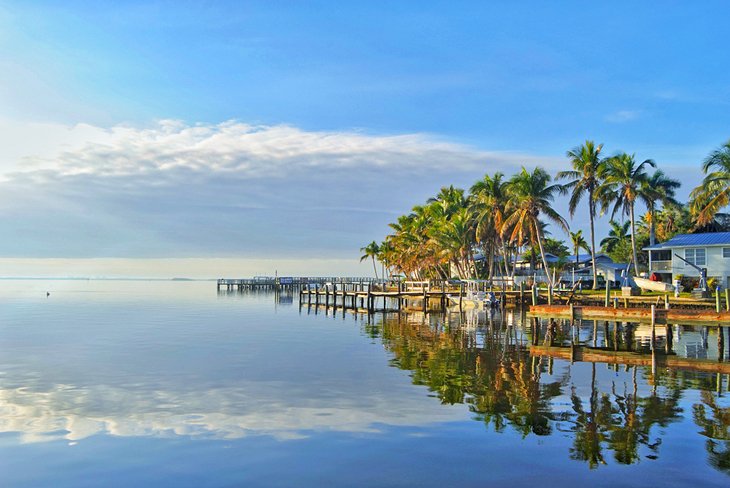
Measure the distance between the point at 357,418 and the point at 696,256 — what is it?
1791 inches

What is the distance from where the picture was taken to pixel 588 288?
64.2 meters

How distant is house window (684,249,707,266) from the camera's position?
165 feet

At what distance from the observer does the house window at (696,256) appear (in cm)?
5031

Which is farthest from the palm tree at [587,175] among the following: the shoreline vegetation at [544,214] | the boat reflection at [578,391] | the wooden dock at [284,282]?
the wooden dock at [284,282]

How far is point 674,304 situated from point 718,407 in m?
23.4

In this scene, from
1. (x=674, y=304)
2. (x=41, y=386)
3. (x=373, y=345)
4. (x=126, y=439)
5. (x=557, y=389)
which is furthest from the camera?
(x=674, y=304)

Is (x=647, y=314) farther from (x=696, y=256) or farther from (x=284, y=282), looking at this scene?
(x=284, y=282)

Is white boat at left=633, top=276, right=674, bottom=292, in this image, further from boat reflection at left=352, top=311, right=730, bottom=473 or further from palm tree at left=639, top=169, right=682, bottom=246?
boat reflection at left=352, top=311, right=730, bottom=473

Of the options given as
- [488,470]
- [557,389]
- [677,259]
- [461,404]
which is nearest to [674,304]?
[677,259]

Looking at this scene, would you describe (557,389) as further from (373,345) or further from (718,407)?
(373,345)

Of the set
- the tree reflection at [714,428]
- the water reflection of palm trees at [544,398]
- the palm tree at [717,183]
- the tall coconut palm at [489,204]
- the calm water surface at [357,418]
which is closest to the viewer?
the calm water surface at [357,418]

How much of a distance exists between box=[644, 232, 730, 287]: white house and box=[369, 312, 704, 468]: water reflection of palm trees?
97.7 feet

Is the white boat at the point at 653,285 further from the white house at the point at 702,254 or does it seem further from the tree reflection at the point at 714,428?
the tree reflection at the point at 714,428

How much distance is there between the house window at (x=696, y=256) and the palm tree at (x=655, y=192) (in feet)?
22.8
